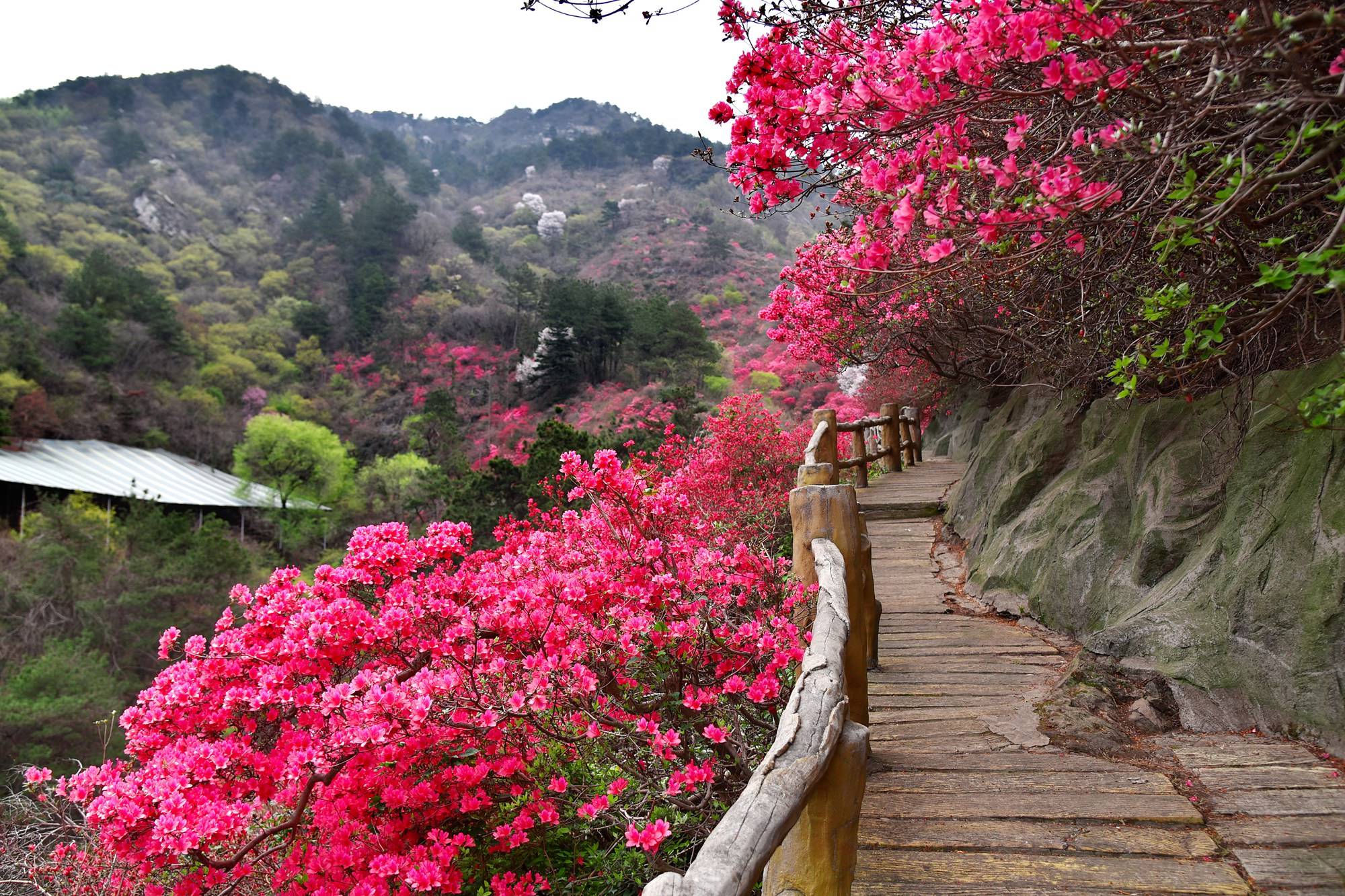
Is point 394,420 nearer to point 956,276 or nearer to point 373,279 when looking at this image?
point 373,279

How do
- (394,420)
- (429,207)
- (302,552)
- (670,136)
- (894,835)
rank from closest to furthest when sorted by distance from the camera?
(894,835)
(302,552)
(394,420)
(429,207)
(670,136)

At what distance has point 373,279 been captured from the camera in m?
37.4

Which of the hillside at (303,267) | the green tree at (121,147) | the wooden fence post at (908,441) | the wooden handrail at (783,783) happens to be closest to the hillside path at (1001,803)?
the wooden handrail at (783,783)

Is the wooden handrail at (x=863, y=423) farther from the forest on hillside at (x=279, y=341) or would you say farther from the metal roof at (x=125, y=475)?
the metal roof at (x=125, y=475)

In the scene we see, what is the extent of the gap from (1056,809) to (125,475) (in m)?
28.2

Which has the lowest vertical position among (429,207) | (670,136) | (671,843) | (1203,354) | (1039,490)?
(671,843)

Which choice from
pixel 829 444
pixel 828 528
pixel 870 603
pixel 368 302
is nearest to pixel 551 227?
pixel 368 302

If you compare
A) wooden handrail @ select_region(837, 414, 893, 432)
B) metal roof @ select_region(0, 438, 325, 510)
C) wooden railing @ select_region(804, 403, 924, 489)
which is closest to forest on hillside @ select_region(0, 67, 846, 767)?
metal roof @ select_region(0, 438, 325, 510)

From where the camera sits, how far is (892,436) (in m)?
9.82

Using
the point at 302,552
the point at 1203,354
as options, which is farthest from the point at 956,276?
the point at 302,552

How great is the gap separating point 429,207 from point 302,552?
1702 inches

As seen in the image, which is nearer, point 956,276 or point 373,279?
point 956,276

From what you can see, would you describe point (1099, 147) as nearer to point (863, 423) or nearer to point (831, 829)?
point (831, 829)

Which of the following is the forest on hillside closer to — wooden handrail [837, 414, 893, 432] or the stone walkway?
wooden handrail [837, 414, 893, 432]
